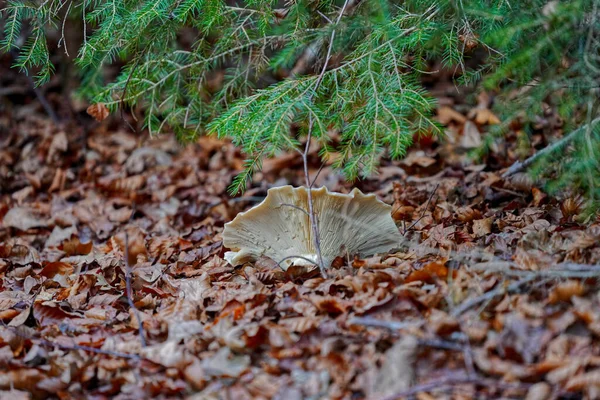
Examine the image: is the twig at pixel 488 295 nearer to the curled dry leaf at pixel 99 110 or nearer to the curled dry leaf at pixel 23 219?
the curled dry leaf at pixel 99 110

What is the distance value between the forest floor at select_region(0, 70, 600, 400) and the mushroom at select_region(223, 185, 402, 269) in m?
0.10

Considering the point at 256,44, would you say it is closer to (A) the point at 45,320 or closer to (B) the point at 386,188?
(B) the point at 386,188

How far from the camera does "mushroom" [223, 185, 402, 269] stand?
3.05m

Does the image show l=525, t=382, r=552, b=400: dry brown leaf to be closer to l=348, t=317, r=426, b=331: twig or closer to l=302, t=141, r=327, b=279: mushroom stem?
l=348, t=317, r=426, b=331: twig

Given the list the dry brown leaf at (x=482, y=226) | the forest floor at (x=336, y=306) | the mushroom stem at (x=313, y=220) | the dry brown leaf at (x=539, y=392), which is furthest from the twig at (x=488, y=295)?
the dry brown leaf at (x=482, y=226)

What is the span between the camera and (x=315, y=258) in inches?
125

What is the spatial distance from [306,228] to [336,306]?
2.26 ft

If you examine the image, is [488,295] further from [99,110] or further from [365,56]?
[99,110]

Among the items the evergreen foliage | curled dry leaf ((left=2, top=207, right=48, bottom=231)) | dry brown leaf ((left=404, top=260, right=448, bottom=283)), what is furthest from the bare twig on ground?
curled dry leaf ((left=2, top=207, right=48, bottom=231))

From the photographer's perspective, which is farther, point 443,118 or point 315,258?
point 443,118

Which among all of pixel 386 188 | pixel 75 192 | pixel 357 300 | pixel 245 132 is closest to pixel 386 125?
pixel 245 132

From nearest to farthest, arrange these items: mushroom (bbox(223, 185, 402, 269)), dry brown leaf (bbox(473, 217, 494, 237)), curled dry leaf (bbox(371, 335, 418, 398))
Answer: curled dry leaf (bbox(371, 335, 418, 398)) → mushroom (bbox(223, 185, 402, 269)) → dry brown leaf (bbox(473, 217, 494, 237))

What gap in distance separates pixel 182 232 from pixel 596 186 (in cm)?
Answer: 291

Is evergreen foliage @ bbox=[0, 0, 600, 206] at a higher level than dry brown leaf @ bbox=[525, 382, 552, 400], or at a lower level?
higher
